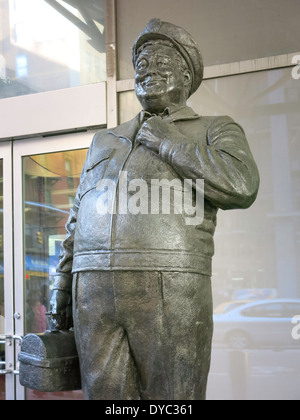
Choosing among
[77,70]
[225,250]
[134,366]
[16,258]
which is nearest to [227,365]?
[225,250]

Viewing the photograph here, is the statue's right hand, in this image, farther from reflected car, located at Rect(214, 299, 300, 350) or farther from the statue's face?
reflected car, located at Rect(214, 299, 300, 350)

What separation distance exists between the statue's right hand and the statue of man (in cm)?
16

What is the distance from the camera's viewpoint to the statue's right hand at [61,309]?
106 inches

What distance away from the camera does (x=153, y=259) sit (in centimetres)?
233

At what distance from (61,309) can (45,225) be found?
2928 millimetres

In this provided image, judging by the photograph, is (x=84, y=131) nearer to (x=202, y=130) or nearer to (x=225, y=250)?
(x=225, y=250)

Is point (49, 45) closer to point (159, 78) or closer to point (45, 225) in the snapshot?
point (45, 225)

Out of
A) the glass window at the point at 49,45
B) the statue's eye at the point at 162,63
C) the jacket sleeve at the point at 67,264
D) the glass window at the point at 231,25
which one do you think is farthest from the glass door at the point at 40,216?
the statue's eye at the point at 162,63

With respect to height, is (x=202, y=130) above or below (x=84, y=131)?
below

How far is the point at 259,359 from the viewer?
4688mm

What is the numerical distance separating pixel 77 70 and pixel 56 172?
0.92 meters

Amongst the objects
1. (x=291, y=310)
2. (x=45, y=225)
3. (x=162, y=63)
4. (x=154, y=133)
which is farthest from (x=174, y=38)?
(x=45, y=225)

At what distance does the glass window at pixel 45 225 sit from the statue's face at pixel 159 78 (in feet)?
9.27

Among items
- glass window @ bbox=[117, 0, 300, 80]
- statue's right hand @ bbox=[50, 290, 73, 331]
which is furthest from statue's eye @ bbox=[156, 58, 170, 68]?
glass window @ bbox=[117, 0, 300, 80]
